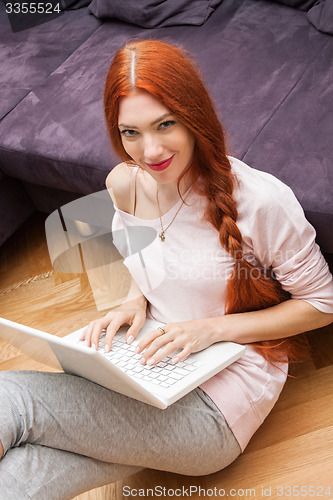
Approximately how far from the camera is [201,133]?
40.2 inches

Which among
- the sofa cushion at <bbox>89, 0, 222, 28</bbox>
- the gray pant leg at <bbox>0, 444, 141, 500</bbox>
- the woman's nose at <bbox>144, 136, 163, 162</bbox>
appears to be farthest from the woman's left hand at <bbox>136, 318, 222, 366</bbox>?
the sofa cushion at <bbox>89, 0, 222, 28</bbox>

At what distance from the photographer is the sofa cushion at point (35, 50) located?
191 cm

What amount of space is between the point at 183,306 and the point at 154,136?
0.38 metres

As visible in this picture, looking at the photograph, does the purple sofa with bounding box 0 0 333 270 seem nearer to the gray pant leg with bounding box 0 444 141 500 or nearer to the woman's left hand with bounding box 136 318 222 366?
the woman's left hand with bounding box 136 318 222 366

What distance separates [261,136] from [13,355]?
2.95 feet

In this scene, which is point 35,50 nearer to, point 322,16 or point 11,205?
point 11,205

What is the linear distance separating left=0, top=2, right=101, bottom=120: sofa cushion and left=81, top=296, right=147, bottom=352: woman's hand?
35.3 inches

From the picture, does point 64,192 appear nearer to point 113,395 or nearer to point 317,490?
point 113,395

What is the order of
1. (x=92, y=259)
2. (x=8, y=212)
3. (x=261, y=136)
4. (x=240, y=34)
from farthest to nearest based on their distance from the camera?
1. (x=8, y=212)
2. (x=240, y=34)
3. (x=92, y=259)
4. (x=261, y=136)

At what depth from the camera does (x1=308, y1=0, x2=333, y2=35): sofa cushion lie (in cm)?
164

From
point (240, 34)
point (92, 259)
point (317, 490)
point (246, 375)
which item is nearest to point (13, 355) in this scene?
point (92, 259)

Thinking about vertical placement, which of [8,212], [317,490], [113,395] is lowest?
[317,490]

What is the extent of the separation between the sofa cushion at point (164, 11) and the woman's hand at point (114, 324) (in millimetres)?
1055

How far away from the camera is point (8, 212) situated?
1.91 m
